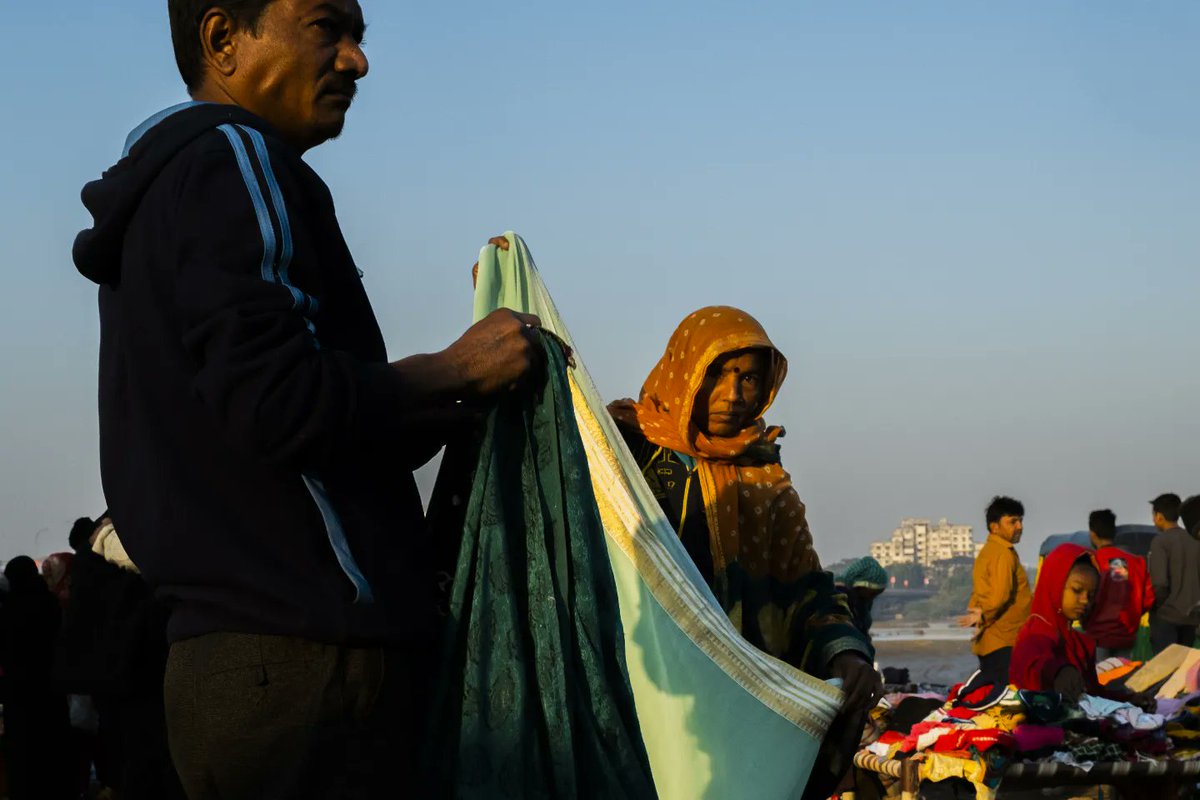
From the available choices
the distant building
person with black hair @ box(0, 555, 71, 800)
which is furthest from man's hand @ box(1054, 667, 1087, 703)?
the distant building

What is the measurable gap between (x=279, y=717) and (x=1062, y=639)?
7.41 meters

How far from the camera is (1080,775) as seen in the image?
7.71 m

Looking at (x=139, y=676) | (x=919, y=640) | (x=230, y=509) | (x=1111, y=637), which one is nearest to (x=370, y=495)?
(x=230, y=509)

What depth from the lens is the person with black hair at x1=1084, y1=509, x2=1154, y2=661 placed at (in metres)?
12.3

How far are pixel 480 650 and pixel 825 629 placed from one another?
2917 millimetres

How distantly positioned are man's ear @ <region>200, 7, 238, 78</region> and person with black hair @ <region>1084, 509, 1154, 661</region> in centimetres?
1066

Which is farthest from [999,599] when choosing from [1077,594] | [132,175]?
[132,175]

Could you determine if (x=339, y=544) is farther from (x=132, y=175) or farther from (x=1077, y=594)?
(x=1077, y=594)

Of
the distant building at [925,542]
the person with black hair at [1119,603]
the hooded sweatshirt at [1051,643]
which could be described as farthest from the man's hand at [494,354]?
the distant building at [925,542]

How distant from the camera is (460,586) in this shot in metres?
2.37

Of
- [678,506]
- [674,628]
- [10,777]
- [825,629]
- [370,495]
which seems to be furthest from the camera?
[10,777]

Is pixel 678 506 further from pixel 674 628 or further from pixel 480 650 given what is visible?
pixel 480 650

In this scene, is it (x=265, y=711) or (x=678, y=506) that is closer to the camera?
(x=265, y=711)

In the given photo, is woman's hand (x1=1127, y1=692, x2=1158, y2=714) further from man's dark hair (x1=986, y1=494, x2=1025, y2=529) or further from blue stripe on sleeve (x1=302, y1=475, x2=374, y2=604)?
blue stripe on sleeve (x1=302, y1=475, x2=374, y2=604)
